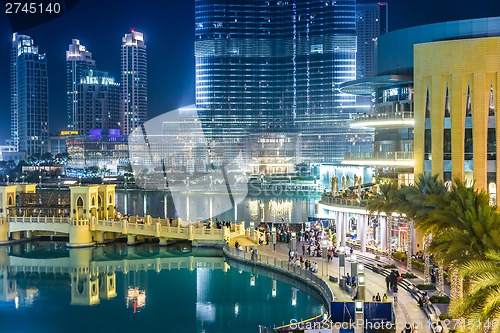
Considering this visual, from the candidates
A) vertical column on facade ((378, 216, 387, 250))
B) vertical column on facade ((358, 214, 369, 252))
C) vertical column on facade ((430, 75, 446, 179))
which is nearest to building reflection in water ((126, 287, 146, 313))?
vertical column on facade ((358, 214, 369, 252))

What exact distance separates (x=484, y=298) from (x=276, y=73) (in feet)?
587

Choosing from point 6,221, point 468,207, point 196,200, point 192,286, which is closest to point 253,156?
point 196,200

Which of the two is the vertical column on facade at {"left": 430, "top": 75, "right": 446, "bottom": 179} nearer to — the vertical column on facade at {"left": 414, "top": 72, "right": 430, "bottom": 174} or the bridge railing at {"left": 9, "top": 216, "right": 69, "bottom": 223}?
the vertical column on facade at {"left": 414, "top": 72, "right": 430, "bottom": 174}

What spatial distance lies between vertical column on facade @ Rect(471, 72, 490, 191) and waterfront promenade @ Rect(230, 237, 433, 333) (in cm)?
833

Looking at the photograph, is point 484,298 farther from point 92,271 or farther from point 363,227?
point 92,271

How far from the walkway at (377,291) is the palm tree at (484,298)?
1020cm

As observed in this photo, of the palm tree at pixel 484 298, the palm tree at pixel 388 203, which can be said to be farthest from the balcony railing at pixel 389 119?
the palm tree at pixel 484 298

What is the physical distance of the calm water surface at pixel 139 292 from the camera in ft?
130

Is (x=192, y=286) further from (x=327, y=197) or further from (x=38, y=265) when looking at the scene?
(x=38, y=265)

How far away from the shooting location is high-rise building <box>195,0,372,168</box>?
603 ft

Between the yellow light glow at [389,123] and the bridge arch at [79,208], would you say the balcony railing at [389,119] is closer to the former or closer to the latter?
the yellow light glow at [389,123]

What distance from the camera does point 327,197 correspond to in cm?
5184

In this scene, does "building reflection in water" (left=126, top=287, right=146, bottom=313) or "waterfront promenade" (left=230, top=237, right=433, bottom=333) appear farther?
"building reflection in water" (left=126, top=287, right=146, bottom=313)

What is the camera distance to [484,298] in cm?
1881
